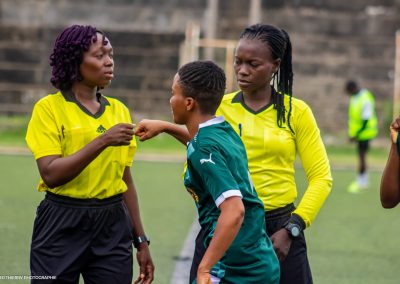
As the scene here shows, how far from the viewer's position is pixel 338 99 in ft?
83.8


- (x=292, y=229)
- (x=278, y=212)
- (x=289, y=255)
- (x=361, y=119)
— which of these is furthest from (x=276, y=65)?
(x=361, y=119)

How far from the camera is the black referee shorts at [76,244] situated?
491 cm

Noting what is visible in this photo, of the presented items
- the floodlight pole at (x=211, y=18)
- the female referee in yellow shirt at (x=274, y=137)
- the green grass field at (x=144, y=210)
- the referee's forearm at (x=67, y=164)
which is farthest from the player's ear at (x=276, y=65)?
the floodlight pole at (x=211, y=18)

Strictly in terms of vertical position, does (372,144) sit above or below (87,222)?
below

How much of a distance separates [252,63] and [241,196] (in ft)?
3.66

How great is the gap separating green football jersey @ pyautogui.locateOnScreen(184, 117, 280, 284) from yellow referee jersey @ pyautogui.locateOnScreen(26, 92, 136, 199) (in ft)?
2.21

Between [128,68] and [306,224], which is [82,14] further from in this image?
[306,224]

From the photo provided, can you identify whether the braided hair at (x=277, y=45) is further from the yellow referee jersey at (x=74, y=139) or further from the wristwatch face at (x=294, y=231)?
the yellow referee jersey at (x=74, y=139)

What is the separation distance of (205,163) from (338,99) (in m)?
21.6

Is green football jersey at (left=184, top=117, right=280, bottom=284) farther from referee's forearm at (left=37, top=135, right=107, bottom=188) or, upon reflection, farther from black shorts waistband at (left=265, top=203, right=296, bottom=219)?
black shorts waistband at (left=265, top=203, right=296, bottom=219)

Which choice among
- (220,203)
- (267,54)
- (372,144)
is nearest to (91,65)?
(267,54)

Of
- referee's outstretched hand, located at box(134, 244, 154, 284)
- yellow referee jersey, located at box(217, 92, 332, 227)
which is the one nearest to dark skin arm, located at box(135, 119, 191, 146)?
yellow referee jersey, located at box(217, 92, 332, 227)

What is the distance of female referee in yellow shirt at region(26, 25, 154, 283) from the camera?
4.86 m

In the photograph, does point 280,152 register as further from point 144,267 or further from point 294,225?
point 144,267
